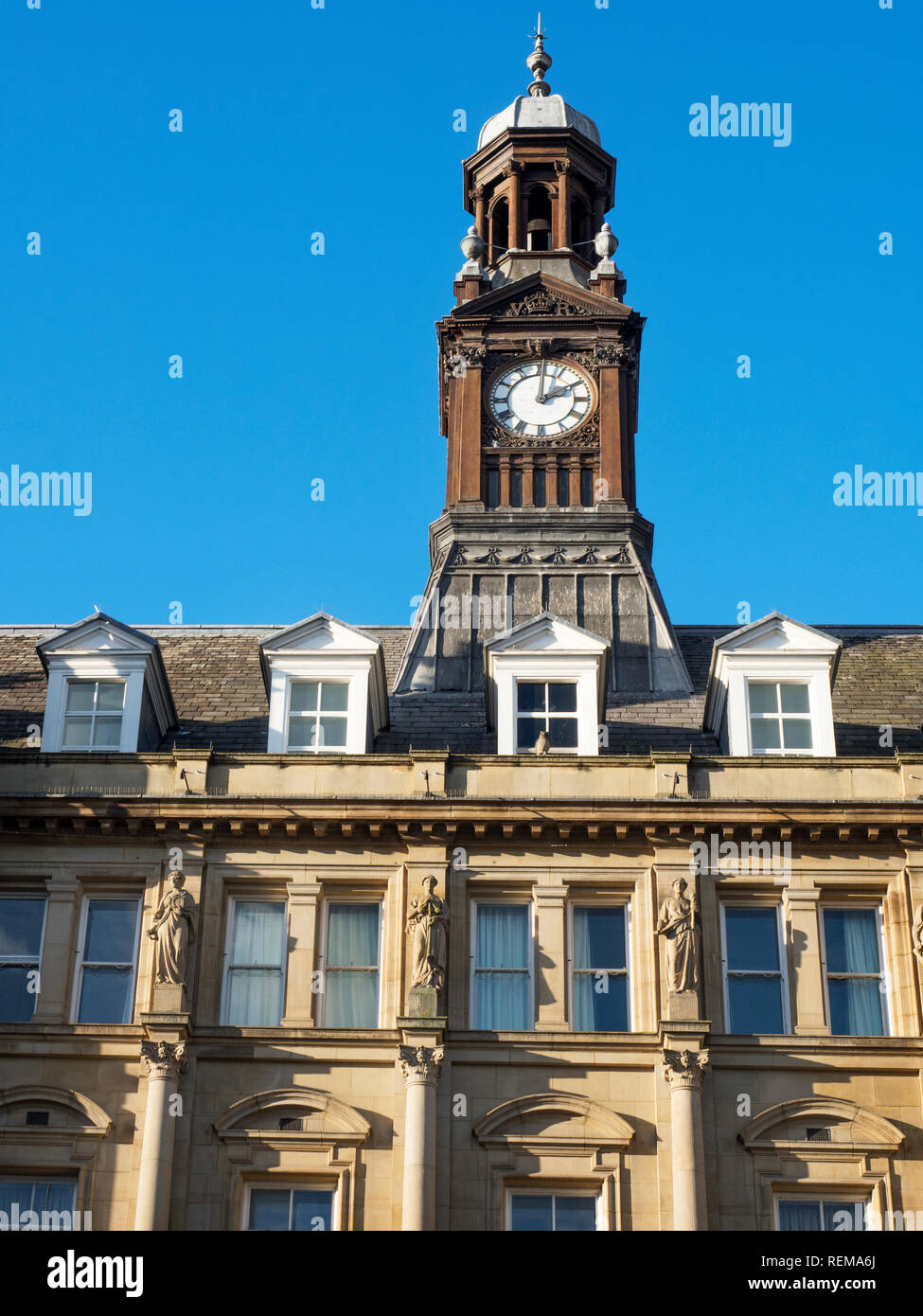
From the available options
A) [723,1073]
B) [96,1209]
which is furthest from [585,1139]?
[96,1209]

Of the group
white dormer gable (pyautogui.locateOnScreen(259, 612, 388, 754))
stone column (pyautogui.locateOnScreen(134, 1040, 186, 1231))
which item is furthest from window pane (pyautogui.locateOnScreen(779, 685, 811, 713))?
stone column (pyautogui.locateOnScreen(134, 1040, 186, 1231))

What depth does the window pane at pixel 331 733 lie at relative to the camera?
3988cm

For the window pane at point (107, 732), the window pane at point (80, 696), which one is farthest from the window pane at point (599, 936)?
the window pane at point (80, 696)

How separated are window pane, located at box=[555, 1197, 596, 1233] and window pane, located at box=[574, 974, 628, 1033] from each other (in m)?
2.79

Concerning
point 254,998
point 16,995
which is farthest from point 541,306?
point 16,995

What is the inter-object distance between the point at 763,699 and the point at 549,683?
390 cm

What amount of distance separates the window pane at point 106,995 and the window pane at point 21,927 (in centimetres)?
104

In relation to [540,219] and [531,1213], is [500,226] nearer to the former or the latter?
[540,219]

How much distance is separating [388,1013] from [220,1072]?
9.33ft

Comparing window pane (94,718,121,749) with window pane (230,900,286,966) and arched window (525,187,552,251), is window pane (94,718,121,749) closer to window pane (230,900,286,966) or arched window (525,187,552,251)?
window pane (230,900,286,966)

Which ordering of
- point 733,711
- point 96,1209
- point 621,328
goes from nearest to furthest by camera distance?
1. point 96,1209
2. point 733,711
3. point 621,328

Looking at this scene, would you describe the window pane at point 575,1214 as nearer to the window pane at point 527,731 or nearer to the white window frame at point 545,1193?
the white window frame at point 545,1193
